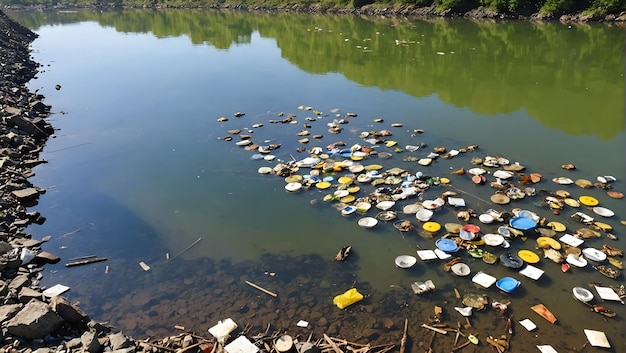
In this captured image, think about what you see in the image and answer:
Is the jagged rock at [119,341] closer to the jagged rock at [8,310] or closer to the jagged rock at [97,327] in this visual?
the jagged rock at [97,327]

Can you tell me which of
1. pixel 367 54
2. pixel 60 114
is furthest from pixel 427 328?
pixel 367 54

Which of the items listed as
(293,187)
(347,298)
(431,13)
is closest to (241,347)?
(347,298)

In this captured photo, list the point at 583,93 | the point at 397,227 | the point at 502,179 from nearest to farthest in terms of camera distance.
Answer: the point at 397,227
the point at 502,179
the point at 583,93

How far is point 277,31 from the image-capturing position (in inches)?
1244

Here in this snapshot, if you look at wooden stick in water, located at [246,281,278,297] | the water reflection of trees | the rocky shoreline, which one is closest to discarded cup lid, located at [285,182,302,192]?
wooden stick in water, located at [246,281,278,297]

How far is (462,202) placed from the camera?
746 cm

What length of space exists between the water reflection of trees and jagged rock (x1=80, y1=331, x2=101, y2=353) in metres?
11.0

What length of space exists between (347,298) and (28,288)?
4124 millimetres

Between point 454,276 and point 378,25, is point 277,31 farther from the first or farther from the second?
point 454,276

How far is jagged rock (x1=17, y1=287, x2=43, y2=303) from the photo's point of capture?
5238 mm

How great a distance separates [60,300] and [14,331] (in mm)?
559

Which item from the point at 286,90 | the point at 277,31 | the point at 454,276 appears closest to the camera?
the point at 454,276

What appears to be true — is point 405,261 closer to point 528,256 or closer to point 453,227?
point 453,227

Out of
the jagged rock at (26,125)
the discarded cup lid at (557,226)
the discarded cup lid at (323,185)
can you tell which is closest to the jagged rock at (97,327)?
the discarded cup lid at (323,185)
